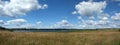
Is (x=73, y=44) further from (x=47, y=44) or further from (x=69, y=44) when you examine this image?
(x=47, y=44)

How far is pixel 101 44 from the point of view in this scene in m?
18.8

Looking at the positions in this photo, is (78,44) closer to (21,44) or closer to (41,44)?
(41,44)

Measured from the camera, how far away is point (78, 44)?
18578 millimetres

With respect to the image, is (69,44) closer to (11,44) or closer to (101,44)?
(101,44)

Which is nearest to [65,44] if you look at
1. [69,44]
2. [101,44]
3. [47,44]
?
[69,44]

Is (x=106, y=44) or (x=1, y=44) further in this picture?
(x=106, y=44)

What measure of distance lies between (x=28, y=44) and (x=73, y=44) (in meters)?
3.64

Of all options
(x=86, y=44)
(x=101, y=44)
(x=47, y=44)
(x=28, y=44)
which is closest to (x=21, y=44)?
(x=28, y=44)

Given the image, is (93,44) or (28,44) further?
(93,44)

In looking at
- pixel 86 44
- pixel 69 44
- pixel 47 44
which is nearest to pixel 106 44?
pixel 86 44

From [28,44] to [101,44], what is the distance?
600cm

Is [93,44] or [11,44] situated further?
[93,44]

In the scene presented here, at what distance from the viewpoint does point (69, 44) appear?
18.4 m

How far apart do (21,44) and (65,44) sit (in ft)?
11.7
